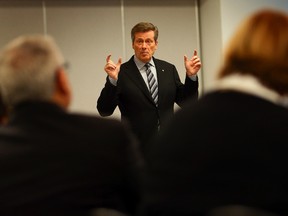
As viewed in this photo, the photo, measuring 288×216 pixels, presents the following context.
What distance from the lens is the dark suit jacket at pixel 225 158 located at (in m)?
1.30

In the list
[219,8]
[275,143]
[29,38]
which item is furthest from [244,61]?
[219,8]

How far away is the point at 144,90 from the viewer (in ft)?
11.4

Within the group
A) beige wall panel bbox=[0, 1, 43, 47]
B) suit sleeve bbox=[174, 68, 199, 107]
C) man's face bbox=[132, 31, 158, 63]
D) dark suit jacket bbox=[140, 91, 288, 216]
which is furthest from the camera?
beige wall panel bbox=[0, 1, 43, 47]

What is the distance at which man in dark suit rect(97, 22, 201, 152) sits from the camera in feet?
11.1

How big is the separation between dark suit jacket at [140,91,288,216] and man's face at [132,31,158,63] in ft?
7.28

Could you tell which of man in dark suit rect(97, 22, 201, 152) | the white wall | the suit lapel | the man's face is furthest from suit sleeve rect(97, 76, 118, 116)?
the white wall

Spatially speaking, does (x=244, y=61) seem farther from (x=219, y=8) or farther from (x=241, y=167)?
(x=219, y=8)

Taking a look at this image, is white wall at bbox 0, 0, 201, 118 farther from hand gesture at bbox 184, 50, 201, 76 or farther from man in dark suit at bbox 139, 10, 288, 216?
man in dark suit at bbox 139, 10, 288, 216

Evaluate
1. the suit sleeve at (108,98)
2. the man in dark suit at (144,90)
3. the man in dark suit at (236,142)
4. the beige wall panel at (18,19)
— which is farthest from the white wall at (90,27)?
the man in dark suit at (236,142)

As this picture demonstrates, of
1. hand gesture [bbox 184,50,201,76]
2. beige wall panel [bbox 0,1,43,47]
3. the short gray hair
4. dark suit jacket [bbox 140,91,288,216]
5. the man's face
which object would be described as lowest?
dark suit jacket [bbox 140,91,288,216]

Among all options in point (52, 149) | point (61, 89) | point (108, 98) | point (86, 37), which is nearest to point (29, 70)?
point (61, 89)

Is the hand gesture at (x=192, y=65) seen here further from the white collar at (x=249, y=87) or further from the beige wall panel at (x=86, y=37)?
the white collar at (x=249, y=87)

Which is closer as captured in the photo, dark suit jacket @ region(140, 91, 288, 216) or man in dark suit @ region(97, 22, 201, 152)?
dark suit jacket @ region(140, 91, 288, 216)

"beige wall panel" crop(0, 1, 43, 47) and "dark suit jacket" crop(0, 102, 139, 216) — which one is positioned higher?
"beige wall panel" crop(0, 1, 43, 47)
